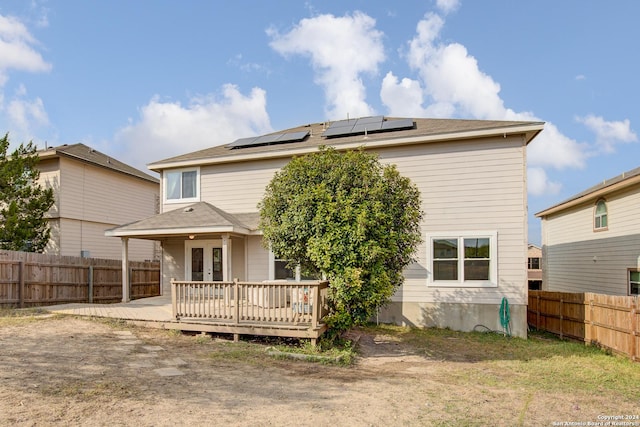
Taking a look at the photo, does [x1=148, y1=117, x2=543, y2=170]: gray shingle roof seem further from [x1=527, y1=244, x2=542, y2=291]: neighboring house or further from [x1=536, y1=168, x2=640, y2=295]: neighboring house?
[x1=527, y1=244, x2=542, y2=291]: neighboring house

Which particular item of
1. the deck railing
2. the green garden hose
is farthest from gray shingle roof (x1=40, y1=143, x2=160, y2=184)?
the green garden hose

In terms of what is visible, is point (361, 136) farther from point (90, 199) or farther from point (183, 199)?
point (90, 199)

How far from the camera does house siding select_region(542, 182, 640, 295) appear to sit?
1285 cm

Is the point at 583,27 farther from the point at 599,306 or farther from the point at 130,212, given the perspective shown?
the point at 130,212

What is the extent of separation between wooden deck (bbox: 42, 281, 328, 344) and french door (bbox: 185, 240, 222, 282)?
3124mm

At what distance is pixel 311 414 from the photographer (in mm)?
4754

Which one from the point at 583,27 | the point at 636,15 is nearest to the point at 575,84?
the point at 583,27

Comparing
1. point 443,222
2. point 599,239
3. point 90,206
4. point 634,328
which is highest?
point 90,206

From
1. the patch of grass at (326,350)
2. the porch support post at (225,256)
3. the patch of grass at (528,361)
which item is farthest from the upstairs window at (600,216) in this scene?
the porch support post at (225,256)

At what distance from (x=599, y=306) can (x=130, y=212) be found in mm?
19366

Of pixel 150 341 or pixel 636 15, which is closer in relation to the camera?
pixel 150 341

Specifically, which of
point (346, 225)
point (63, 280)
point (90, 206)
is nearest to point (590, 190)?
point (346, 225)

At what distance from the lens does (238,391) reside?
5500 mm

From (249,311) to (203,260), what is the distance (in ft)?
16.1
